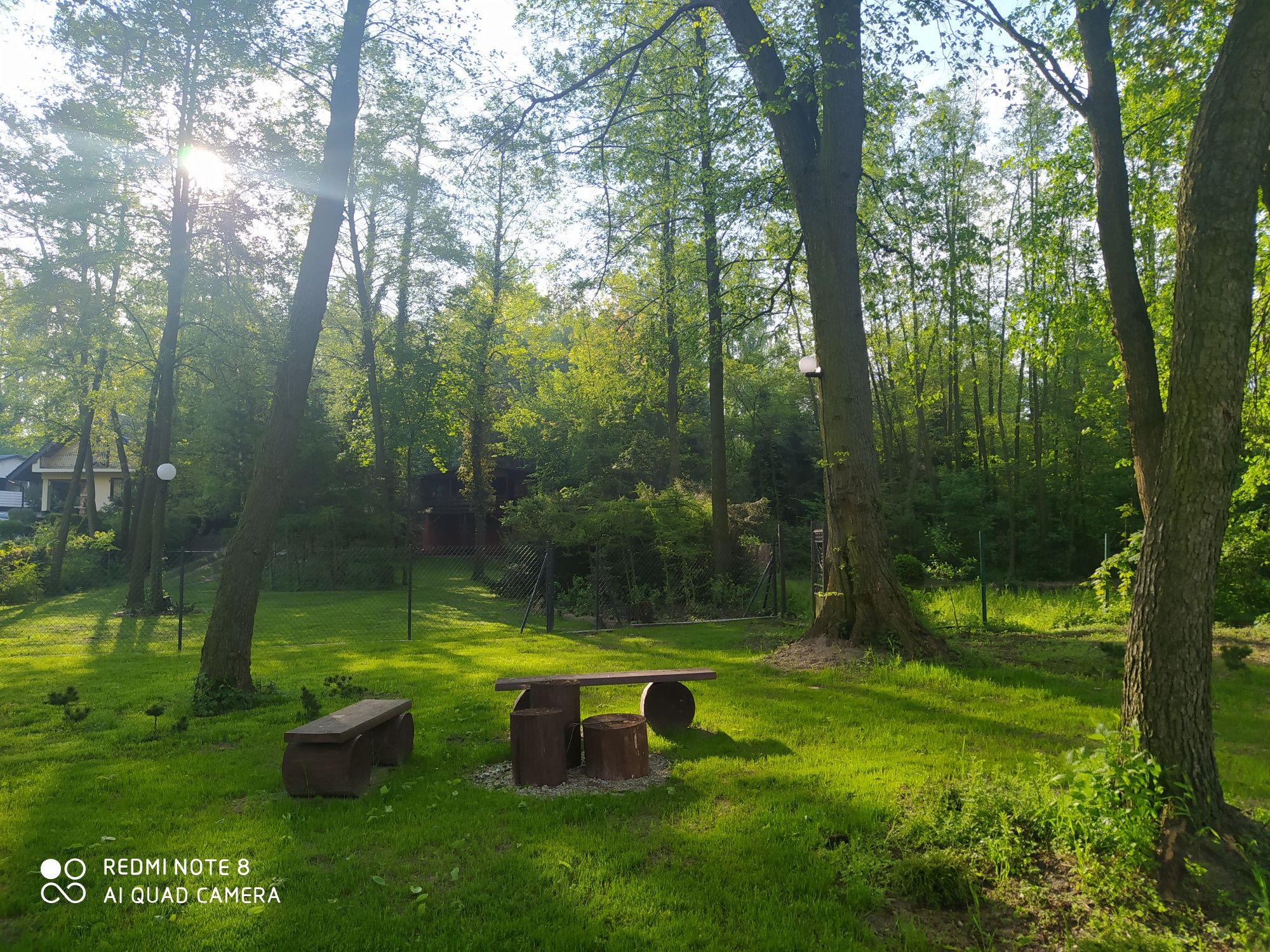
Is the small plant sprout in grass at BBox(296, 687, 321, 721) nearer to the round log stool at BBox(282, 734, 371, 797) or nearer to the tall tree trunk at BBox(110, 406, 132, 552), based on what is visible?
the round log stool at BBox(282, 734, 371, 797)

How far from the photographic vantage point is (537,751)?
5.09 meters

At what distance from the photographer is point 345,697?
797 centimetres

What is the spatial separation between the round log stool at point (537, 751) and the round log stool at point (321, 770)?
1011 millimetres

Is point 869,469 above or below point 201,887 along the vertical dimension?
above

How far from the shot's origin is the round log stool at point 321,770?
4867 mm

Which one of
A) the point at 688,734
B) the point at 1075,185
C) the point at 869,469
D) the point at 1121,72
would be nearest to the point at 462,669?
the point at 688,734

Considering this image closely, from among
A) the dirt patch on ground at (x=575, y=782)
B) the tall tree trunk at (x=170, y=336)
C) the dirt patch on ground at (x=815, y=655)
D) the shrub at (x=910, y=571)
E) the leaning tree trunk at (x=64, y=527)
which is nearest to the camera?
the dirt patch on ground at (x=575, y=782)

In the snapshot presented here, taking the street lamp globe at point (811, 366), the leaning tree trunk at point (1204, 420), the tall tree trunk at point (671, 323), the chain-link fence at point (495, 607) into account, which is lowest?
the chain-link fence at point (495, 607)

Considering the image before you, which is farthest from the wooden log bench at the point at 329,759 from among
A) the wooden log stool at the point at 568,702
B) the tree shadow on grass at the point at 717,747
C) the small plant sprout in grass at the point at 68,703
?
the small plant sprout in grass at the point at 68,703

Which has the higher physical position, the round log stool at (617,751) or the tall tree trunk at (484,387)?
the tall tree trunk at (484,387)

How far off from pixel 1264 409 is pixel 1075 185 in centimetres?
406

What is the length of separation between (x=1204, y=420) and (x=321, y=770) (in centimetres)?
515

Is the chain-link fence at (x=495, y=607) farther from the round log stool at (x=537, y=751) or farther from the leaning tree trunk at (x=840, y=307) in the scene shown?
the round log stool at (x=537, y=751)

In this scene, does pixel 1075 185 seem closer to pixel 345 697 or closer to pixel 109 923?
pixel 345 697
